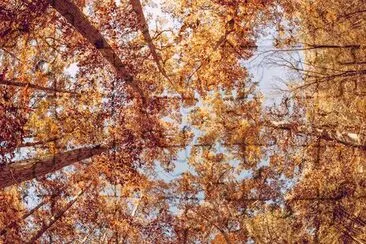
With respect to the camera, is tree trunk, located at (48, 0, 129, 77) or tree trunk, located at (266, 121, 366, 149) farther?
tree trunk, located at (266, 121, 366, 149)

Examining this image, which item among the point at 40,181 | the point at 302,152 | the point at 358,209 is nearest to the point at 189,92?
the point at 302,152

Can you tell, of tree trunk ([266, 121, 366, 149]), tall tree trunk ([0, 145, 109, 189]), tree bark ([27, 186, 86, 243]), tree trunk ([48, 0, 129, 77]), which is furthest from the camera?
tree bark ([27, 186, 86, 243])

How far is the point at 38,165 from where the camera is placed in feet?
24.7

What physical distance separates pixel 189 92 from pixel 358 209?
211 inches

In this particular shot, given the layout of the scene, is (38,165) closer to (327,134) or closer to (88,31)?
(88,31)

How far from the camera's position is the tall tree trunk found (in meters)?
6.64

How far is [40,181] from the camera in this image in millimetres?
9297

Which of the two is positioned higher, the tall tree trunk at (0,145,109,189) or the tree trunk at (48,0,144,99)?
the tree trunk at (48,0,144,99)

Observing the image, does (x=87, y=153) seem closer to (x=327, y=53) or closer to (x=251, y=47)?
(x=251, y=47)

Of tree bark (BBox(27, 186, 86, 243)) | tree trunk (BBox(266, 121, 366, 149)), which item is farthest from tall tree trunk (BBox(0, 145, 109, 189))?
tree trunk (BBox(266, 121, 366, 149))

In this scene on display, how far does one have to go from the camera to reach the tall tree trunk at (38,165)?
664 centimetres

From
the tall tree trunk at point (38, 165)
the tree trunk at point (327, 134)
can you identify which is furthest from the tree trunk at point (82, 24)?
the tree trunk at point (327, 134)

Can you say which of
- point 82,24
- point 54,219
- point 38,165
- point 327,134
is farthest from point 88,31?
Answer: point 54,219

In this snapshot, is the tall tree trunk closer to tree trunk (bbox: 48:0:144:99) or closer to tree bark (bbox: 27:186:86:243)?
tree trunk (bbox: 48:0:144:99)
